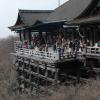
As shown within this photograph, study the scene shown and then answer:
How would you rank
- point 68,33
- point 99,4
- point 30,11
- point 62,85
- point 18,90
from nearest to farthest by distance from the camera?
point 62,85 < point 99,4 < point 68,33 < point 18,90 < point 30,11

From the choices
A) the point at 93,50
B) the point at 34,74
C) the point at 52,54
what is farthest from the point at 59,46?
the point at 34,74

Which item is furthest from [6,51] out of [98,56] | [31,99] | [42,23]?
[98,56]

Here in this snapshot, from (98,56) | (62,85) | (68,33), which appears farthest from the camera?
(68,33)

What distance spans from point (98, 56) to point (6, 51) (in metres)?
40.6

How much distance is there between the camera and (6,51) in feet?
196

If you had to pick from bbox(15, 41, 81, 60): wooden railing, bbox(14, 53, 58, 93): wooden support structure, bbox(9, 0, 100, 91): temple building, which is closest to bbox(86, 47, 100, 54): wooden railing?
bbox(9, 0, 100, 91): temple building

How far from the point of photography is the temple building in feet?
71.5

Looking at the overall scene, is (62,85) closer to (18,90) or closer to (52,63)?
(52,63)

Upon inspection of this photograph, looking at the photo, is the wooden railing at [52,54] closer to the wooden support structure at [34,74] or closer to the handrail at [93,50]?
the wooden support structure at [34,74]

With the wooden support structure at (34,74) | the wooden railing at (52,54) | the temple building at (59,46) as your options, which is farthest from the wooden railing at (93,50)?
the wooden support structure at (34,74)

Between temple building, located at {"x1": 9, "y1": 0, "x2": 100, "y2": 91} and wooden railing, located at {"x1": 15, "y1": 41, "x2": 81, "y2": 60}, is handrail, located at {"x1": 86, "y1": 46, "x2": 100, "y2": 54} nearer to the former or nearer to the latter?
temple building, located at {"x1": 9, "y1": 0, "x2": 100, "y2": 91}

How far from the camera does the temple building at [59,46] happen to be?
71.5 ft

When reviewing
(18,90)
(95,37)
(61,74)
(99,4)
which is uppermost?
(99,4)

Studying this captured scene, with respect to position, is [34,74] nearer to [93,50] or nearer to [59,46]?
[59,46]
